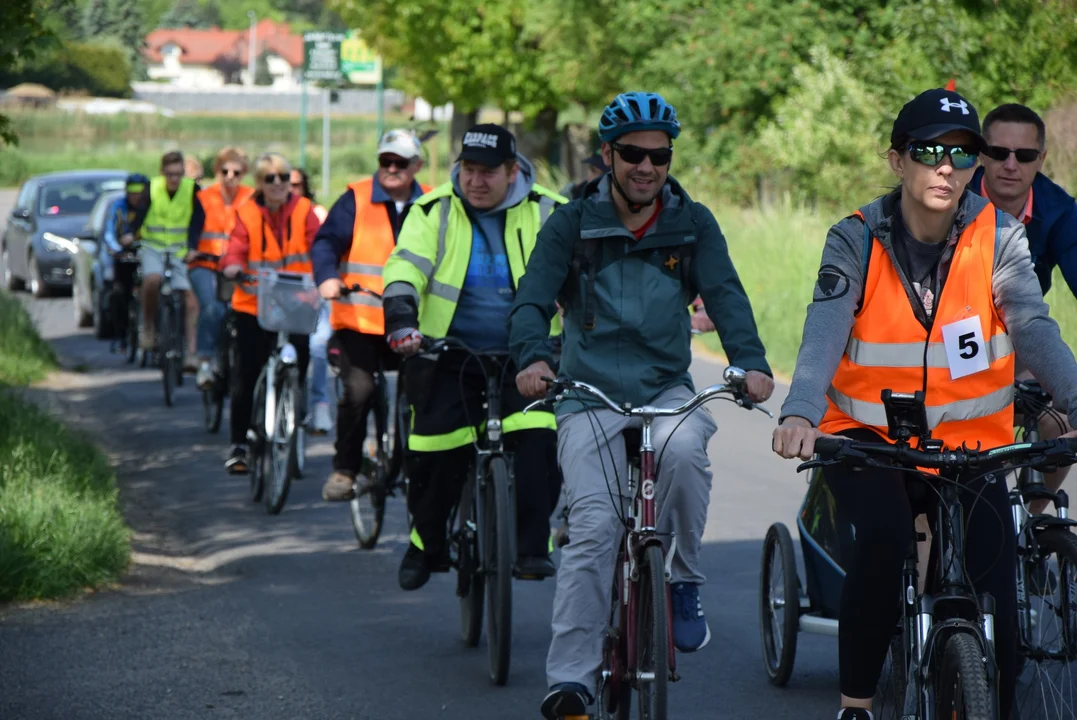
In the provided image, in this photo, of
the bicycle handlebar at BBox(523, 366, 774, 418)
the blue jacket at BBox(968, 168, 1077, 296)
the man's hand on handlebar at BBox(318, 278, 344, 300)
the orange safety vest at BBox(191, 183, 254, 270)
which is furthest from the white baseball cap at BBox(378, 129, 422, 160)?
the orange safety vest at BBox(191, 183, 254, 270)

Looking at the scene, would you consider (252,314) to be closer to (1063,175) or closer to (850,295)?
(850,295)

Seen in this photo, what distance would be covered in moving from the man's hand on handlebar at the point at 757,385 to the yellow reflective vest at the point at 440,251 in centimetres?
197

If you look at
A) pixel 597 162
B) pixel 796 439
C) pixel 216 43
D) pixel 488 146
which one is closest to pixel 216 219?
pixel 597 162

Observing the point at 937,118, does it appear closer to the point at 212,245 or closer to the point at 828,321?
the point at 828,321

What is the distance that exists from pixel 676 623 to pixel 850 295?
57.2 inches

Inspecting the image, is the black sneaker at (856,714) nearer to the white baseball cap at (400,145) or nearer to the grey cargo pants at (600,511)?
the grey cargo pants at (600,511)

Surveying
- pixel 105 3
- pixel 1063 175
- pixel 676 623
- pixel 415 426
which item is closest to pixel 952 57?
pixel 1063 175

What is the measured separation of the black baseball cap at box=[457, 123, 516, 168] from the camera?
273 inches

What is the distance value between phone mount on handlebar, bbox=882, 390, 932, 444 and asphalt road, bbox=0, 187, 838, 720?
1860 millimetres

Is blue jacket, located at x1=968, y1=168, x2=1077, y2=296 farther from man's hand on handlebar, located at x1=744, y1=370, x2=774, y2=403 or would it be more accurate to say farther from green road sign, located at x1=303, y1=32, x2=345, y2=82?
green road sign, located at x1=303, y1=32, x2=345, y2=82

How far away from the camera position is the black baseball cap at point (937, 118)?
4.48 meters

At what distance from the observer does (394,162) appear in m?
8.82

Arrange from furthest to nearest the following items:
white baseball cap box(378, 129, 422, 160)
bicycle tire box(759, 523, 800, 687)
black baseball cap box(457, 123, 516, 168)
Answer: white baseball cap box(378, 129, 422, 160), black baseball cap box(457, 123, 516, 168), bicycle tire box(759, 523, 800, 687)

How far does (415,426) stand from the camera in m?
7.20
